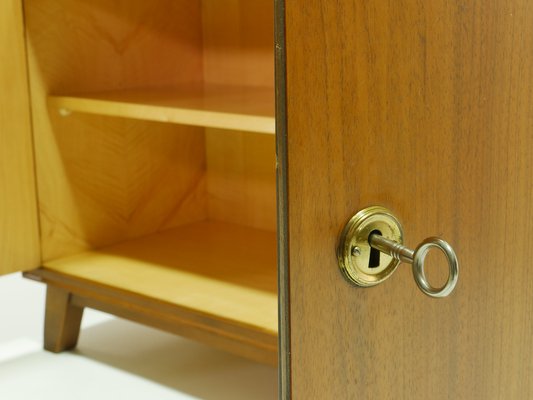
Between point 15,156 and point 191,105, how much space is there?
27 cm

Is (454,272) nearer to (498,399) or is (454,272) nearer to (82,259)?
(498,399)

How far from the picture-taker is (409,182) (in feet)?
2.17

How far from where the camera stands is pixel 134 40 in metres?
1.38

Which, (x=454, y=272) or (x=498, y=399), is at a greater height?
(x=454, y=272)

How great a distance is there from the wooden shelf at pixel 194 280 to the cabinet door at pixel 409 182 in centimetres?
34

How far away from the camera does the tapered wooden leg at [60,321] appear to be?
4.25 ft

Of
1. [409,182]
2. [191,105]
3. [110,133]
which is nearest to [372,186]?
[409,182]

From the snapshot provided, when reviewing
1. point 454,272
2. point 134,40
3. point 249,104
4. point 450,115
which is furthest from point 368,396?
point 134,40

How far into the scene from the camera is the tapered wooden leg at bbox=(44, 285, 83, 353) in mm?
1294

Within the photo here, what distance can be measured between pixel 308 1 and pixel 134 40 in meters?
0.84

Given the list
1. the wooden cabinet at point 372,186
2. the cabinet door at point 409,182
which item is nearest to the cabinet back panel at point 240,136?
the wooden cabinet at point 372,186

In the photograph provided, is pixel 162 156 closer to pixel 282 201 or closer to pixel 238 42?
pixel 238 42

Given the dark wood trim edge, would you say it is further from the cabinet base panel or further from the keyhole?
the cabinet base panel

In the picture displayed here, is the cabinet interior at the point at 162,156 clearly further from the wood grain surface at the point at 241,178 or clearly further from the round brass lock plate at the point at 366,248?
the round brass lock plate at the point at 366,248
